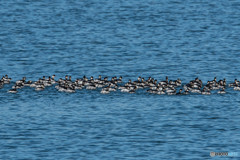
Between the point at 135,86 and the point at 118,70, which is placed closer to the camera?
the point at 135,86

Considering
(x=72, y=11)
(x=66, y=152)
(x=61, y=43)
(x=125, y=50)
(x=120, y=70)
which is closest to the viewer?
(x=66, y=152)

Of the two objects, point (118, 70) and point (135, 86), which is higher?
point (118, 70)

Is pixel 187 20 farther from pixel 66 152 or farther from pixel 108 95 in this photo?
pixel 66 152

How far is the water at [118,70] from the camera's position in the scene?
42.9 meters

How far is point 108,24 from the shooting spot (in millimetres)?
96000

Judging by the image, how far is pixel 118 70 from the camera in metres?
65.6

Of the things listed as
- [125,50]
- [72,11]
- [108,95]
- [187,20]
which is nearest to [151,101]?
[108,95]

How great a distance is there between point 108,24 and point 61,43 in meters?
14.6

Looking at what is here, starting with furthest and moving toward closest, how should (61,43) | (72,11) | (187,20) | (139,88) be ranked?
1. (72,11)
2. (187,20)
3. (61,43)
4. (139,88)

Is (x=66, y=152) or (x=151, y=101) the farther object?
(x=151, y=101)

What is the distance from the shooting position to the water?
141ft

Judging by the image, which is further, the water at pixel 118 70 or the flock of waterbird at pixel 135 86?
the flock of waterbird at pixel 135 86

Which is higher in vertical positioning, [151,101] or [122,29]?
[122,29]

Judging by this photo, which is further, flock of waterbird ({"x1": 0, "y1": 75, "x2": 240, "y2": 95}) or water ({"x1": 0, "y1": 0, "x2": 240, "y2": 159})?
flock of waterbird ({"x1": 0, "y1": 75, "x2": 240, "y2": 95})
